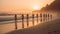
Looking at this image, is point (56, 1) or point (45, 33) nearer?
point (45, 33)

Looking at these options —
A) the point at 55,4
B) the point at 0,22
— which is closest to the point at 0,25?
the point at 0,22

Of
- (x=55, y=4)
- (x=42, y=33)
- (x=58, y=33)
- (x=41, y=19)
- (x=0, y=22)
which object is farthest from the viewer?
(x=55, y=4)

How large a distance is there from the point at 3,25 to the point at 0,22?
37 centimetres

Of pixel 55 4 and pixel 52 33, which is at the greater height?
pixel 55 4

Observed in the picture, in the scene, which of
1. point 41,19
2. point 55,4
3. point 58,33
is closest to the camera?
point 58,33

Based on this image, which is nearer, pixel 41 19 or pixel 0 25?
pixel 0 25

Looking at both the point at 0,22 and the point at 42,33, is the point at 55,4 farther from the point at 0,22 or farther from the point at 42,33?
the point at 42,33

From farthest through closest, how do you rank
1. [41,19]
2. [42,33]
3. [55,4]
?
[55,4], [41,19], [42,33]

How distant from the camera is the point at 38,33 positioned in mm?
8922

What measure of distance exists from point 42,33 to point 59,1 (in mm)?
65960

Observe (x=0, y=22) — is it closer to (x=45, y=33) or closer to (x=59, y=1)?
(x=45, y=33)

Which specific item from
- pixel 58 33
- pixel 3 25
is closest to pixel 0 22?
pixel 3 25

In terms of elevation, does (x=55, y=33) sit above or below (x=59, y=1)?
below

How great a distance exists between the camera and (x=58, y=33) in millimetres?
8297
